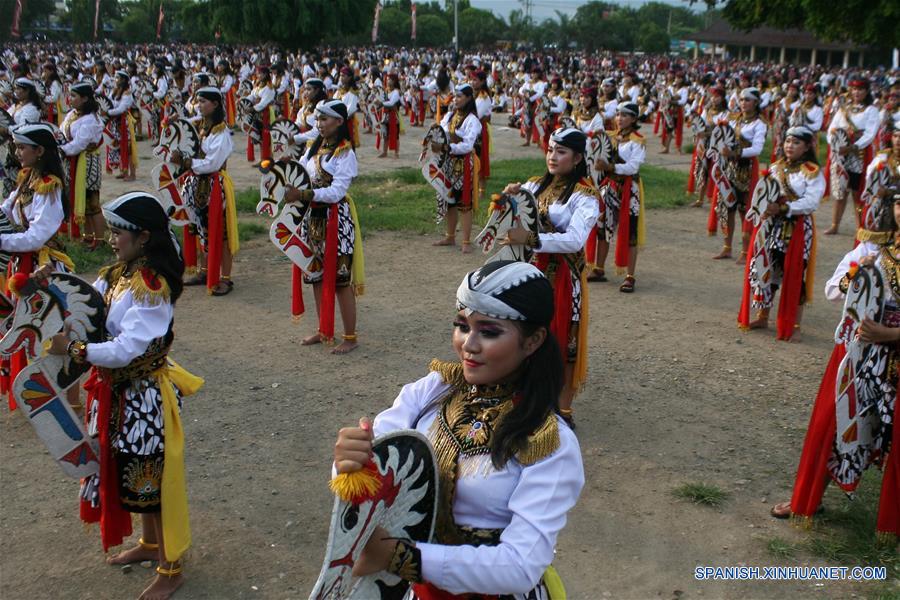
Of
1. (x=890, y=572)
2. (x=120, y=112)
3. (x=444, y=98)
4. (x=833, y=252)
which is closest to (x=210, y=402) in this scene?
(x=890, y=572)

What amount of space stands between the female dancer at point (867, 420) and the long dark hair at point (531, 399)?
93.9 inches

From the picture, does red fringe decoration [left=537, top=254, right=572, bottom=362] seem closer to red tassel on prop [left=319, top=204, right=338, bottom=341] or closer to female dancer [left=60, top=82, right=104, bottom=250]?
red tassel on prop [left=319, top=204, right=338, bottom=341]

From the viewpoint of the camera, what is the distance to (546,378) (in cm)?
236

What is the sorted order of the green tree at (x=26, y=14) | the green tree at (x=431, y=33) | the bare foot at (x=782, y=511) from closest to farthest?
the bare foot at (x=782, y=511)
the green tree at (x=26, y=14)
the green tree at (x=431, y=33)

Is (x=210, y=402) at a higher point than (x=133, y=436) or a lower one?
lower

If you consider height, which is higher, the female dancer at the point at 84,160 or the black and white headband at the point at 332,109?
the black and white headband at the point at 332,109

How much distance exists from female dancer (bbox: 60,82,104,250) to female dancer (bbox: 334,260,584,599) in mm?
8455

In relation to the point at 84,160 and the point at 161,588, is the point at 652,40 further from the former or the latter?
the point at 161,588

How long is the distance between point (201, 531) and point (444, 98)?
486 inches

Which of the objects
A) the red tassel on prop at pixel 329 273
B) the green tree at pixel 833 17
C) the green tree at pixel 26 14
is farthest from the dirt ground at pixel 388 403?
the green tree at pixel 26 14

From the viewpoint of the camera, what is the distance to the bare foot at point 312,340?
24.2ft

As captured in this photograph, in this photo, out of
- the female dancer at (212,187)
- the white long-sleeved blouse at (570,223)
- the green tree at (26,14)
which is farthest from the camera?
the green tree at (26,14)

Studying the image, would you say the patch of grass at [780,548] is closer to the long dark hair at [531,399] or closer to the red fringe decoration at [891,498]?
the red fringe decoration at [891,498]

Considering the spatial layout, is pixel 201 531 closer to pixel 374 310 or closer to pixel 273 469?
pixel 273 469
